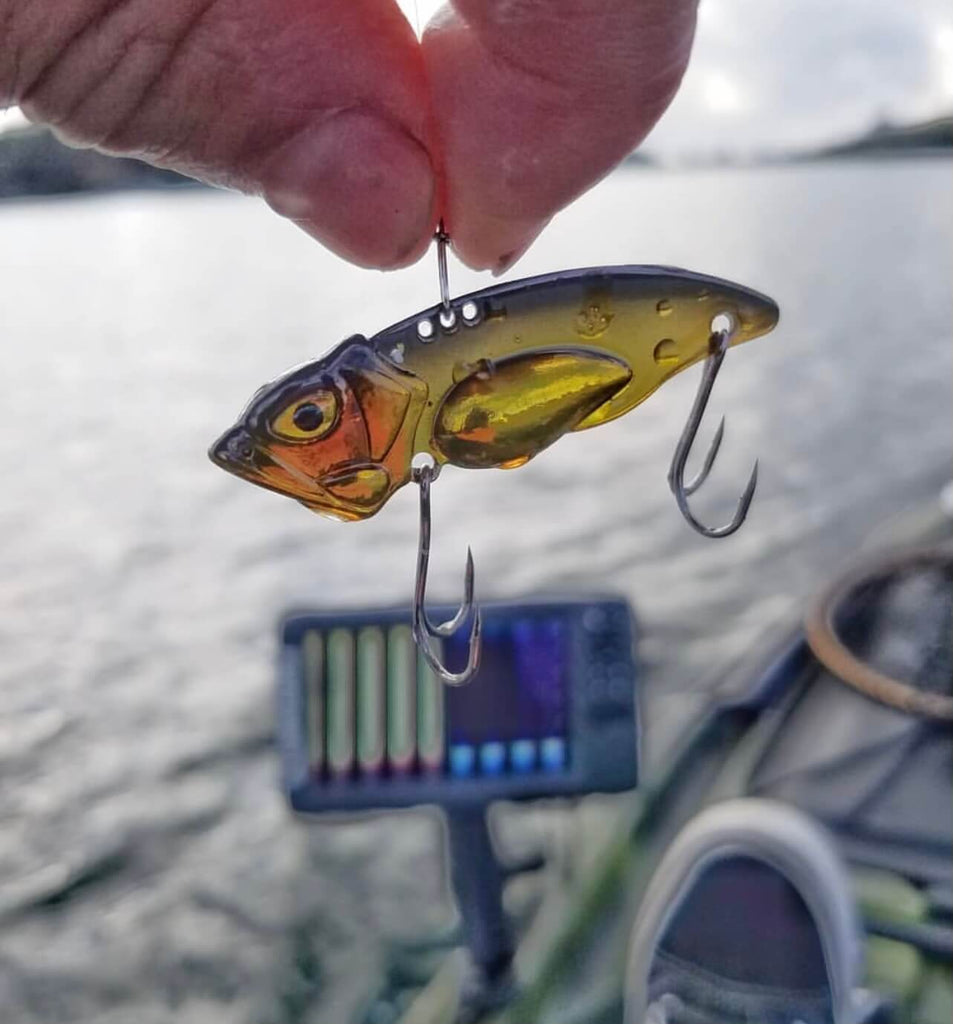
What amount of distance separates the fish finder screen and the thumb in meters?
1.09

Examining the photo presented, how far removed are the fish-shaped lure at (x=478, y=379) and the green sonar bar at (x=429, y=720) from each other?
105 centimetres

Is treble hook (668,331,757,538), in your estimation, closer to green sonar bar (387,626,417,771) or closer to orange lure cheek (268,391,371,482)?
orange lure cheek (268,391,371,482)

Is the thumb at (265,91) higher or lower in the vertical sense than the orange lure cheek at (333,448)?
higher

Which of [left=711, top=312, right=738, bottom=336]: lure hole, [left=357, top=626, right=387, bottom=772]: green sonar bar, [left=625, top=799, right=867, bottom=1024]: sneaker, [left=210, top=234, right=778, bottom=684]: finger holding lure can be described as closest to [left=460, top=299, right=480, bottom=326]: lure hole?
[left=210, top=234, right=778, bottom=684]: finger holding lure

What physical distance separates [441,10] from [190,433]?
5.78 meters

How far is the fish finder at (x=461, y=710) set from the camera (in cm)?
157

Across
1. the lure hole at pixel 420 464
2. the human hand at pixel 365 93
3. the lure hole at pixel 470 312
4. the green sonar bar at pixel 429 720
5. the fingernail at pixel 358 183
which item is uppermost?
the human hand at pixel 365 93

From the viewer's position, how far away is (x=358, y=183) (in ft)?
1.63

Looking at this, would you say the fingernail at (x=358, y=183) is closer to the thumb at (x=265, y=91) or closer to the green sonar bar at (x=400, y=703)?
the thumb at (x=265, y=91)

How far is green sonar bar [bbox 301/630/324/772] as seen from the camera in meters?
1.59

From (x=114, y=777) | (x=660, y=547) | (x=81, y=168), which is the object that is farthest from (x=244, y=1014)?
(x=660, y=547)

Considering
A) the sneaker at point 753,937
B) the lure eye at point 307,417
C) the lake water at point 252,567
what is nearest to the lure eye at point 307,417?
the lure eye at point 307,417

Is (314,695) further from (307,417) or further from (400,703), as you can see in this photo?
(307,417)

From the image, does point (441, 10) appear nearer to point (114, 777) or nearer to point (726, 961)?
point (726, 961)
